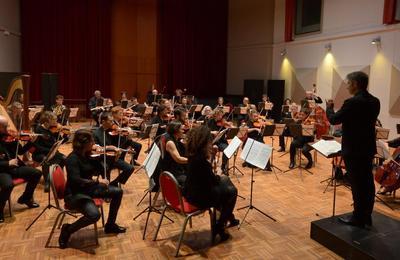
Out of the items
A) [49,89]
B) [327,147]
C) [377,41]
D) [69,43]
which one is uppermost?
[69,43]

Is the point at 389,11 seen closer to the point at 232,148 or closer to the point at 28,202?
the point at 232,148

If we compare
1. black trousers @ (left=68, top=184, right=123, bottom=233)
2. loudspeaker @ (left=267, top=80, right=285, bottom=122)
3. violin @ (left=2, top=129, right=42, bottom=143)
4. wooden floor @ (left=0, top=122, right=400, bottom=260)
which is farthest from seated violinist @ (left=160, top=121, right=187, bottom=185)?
loudspeaker @ (left=267, top=80, right=285, bottom=122)

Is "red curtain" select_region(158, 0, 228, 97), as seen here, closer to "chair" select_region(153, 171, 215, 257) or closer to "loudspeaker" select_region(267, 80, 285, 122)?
"loudspeaker" select_region(267, 80, 285, 122)

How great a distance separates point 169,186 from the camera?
3.55 metres

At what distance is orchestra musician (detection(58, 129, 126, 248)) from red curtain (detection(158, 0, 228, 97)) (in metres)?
13.1

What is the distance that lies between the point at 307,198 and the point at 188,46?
12.9m

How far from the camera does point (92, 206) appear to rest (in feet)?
11.8

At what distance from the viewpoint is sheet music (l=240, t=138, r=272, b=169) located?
4336mm

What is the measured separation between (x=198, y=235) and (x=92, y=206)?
129cm

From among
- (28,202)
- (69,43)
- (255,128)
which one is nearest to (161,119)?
(255,128)

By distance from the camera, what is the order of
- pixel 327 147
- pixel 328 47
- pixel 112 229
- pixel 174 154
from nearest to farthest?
pixel 112 229, pixel 174 154, pixel 327 147, pixel 328 47

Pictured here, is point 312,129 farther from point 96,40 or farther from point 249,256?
point 96,40

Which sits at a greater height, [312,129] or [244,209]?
[312,129]

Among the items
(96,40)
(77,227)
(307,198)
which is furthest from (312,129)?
(96,40)
